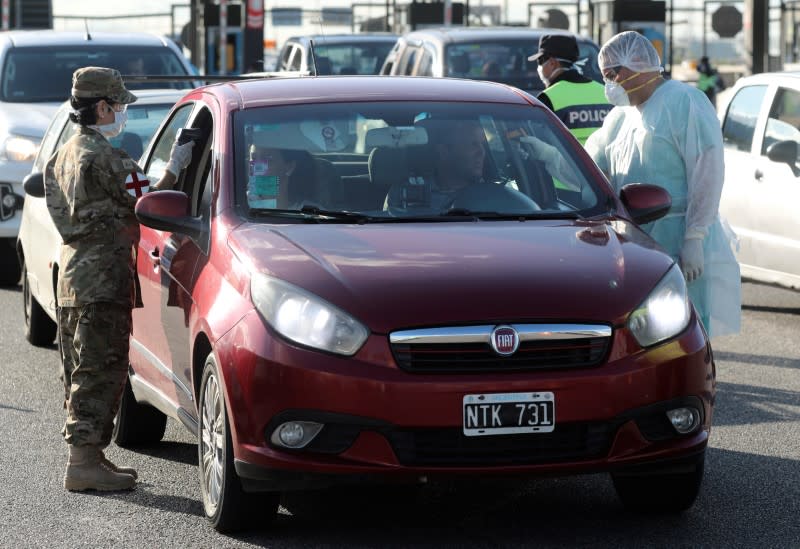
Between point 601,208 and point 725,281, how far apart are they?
46.4 inches

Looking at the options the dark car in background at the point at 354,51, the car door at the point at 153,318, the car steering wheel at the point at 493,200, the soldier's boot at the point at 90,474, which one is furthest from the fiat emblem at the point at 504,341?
the dark car in background at the point at 354,51

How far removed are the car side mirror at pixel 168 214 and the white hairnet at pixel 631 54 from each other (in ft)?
7.49

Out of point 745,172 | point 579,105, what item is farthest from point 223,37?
point 579,105

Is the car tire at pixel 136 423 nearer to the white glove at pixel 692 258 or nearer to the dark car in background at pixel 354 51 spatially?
the white glove at pixel 692 258

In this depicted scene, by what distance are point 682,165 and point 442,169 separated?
1399 mm

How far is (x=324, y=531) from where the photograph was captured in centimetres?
601

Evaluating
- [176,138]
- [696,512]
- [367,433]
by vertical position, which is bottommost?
[696,512]

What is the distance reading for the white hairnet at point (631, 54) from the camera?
7.71 m

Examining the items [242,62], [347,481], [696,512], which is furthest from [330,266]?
[242,62]

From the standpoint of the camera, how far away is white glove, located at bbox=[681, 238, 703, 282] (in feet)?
24.4

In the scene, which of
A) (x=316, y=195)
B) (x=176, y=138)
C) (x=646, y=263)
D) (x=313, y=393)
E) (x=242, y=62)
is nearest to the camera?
(x=313, y=393)

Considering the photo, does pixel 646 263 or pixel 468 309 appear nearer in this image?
pixel 468 309

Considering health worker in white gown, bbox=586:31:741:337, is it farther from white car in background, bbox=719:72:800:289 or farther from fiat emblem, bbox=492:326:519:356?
white car in background, bbox=719:72:800:289

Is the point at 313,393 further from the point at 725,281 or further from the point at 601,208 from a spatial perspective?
the point at 725,281
